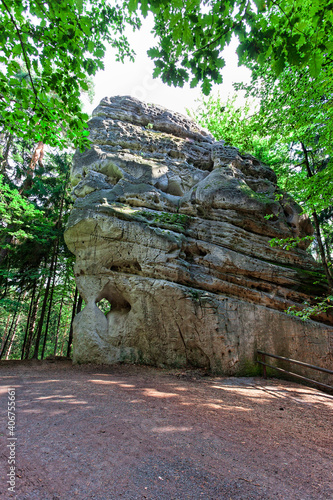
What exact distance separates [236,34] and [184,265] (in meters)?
7.14

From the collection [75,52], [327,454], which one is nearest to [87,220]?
[75,52]

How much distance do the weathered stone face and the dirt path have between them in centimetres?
246

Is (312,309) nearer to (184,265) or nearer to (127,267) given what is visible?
(184,265)

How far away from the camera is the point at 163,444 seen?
118 inches

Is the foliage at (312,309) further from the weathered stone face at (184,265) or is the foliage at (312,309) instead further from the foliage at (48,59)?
the foliage at (48,59)

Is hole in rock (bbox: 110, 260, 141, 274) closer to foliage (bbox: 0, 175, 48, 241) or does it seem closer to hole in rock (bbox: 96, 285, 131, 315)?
hole in rock (bbox: 96, 285, 131, 315)

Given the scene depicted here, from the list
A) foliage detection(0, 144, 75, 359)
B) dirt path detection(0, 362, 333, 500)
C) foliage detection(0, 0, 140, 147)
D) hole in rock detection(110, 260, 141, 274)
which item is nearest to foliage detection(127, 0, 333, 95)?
foliage detection(0, 0, 140, 147)

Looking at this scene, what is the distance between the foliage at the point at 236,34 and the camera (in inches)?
90.7

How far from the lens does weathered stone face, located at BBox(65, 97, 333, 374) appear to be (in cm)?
816

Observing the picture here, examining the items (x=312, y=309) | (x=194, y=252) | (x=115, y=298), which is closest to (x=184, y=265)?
(x=194, y=252)

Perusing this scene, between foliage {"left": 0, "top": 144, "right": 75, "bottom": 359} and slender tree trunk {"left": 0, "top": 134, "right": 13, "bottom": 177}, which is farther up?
slender tree trunk {"left": 0, "top": 134, "right": 13, "bottom": 177}

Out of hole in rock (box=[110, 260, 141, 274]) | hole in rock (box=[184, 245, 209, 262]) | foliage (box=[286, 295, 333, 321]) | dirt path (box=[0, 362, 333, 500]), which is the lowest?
dirt path (box=[0, 362, 333, 500])

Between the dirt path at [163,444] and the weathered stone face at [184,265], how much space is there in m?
2.46

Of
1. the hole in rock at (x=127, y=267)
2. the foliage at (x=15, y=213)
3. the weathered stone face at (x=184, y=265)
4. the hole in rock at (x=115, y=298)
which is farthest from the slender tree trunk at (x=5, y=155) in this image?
the hole in rock at (x=115, y=298)
